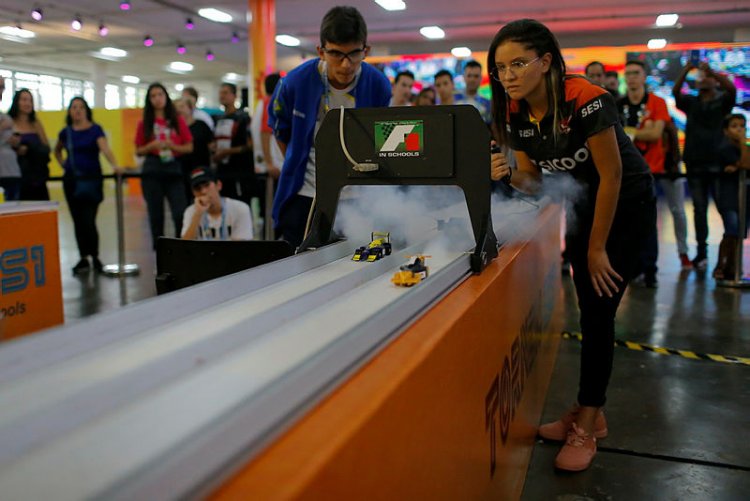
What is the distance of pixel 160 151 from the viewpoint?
5.24 metres

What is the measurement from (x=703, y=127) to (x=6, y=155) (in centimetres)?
530

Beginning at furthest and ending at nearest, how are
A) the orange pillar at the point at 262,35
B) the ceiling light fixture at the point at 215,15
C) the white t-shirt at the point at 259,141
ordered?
the ceiling light fixture at the point at 215,15
the orange pillar at the point at 262,35
the white t-shirt at the point at 259,141

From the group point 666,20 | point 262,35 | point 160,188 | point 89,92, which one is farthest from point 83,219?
point 89,92

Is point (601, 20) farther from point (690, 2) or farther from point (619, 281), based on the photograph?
point (619, 281)

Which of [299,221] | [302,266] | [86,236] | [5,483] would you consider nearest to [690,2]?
[86,236]

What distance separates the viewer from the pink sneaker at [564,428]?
2303mm

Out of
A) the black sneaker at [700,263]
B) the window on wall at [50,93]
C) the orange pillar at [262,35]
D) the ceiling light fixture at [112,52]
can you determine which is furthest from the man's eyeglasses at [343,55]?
the window on wall at [50,93]

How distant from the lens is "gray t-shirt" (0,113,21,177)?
4879 mm

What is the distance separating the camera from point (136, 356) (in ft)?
2.69

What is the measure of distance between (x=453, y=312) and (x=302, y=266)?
40 centimetres

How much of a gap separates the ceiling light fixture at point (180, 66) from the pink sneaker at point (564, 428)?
1760 centimetres

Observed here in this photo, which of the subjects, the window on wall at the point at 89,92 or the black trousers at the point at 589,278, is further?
the window on wall at the point at 89,92

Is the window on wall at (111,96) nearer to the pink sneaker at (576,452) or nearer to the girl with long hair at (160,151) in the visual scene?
the girl with long hair at (160,151)

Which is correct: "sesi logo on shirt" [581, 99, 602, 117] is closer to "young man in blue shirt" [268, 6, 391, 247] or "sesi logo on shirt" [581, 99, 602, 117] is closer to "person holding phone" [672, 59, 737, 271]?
"young man in blue shirt" [268, 6, 391, 247]
